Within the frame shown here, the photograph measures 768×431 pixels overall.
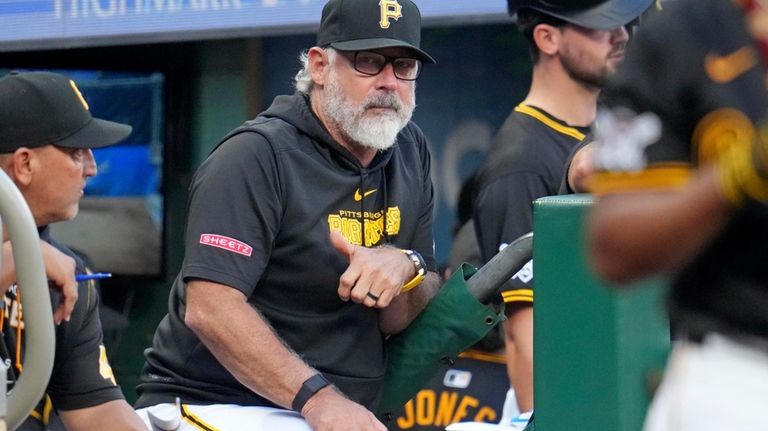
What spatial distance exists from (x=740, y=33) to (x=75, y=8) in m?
4.33

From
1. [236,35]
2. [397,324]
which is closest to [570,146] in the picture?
[397,324]

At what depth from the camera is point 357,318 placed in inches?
145

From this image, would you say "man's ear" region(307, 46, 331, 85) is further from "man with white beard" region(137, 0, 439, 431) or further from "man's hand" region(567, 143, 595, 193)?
"man's hand" region(567, 143, 595, 193)

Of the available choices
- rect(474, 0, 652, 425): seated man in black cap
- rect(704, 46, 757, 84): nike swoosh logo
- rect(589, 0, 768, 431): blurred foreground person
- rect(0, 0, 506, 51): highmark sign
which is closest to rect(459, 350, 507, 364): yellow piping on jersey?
rect(474, 0, 652, 425): seated man in black cap

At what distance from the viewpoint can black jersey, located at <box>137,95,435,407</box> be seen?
11.5 feet

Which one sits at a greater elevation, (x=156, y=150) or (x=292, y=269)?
(x=292, y=269)

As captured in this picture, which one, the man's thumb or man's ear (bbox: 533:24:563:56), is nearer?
the man's thumb

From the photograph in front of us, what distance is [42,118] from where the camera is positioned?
374cm

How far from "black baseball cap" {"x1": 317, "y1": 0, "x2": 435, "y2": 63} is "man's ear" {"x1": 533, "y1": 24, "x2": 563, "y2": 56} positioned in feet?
2.74

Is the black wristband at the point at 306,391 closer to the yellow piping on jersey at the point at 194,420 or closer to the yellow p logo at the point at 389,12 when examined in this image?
the yellow piping on jersey at the point at 194,420

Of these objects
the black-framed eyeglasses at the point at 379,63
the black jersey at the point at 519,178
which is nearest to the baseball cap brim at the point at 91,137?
the black-framed eyeglasses at the point at 379,63

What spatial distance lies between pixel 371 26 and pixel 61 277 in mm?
1079

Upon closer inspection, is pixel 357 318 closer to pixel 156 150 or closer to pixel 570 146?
A: pixel 570 146

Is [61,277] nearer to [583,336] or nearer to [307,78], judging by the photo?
[307,78]
